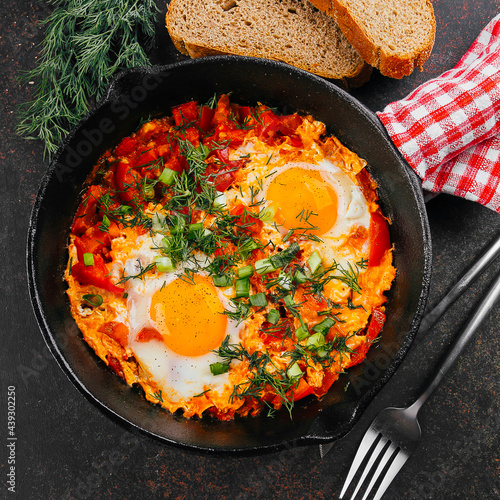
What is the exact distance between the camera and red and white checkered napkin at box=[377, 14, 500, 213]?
9.38ft

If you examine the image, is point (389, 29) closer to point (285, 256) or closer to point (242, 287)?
point (285, 256)

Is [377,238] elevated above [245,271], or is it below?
above

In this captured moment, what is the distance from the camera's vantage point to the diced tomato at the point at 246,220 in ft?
9.18

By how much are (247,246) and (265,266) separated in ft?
0.53

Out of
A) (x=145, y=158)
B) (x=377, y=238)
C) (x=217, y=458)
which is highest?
(x=145, y=158)

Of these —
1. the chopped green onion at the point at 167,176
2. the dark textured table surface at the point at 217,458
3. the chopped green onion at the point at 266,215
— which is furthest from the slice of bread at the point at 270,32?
the chopped green onion at the point at 266,215

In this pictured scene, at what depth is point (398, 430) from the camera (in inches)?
126

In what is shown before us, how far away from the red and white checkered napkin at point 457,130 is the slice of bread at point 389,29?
240 mm

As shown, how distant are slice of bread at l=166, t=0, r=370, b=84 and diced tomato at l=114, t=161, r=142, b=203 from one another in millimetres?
1019

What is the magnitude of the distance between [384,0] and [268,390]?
2723 mm

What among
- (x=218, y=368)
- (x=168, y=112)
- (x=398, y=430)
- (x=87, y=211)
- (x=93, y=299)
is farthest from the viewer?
(x=398, y=430)

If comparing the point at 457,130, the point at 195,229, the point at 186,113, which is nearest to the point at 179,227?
the point at 195,229

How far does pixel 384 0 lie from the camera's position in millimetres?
3148

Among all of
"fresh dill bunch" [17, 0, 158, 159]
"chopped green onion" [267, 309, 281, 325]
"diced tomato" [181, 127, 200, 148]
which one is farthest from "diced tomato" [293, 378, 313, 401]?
"fresh dill bunch" [17, 0, 158, 159]
